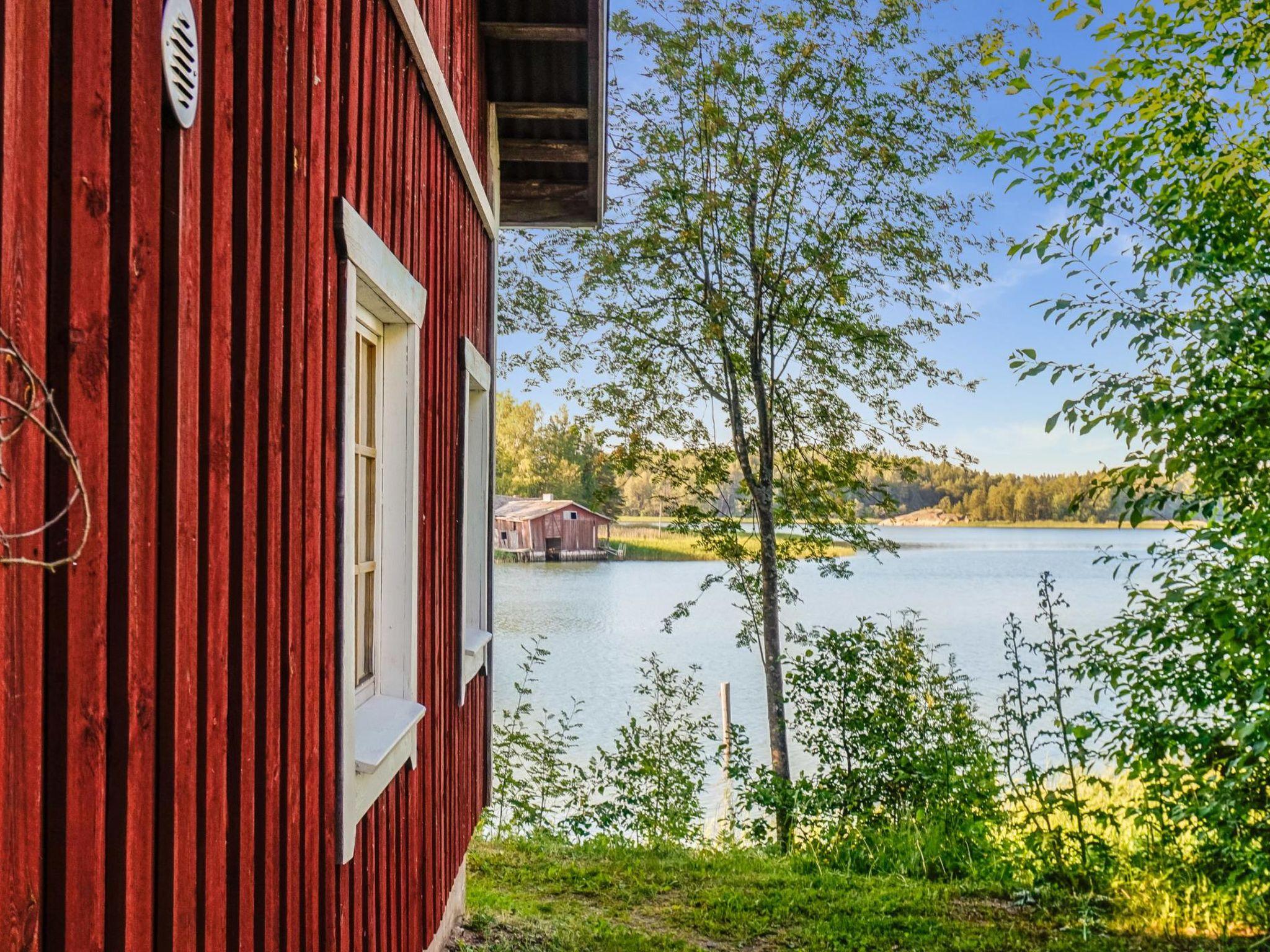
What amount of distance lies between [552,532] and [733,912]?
35.0 feet

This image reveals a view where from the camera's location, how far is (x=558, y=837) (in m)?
6.80

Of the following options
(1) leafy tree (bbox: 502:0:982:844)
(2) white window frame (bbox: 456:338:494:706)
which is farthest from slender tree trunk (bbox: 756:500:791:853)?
(2) white window frame (bbox: 456:338:494:706)

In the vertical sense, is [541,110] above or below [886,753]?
above

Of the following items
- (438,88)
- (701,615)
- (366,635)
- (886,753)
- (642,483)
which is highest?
(438,88)

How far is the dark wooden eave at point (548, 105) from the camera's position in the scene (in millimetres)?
4207

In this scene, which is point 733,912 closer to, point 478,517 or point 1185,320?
point 478,517

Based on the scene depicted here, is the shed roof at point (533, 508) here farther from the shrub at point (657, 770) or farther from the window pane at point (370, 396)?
the window pane at point (370, 396)

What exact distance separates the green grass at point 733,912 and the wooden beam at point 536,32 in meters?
4.18

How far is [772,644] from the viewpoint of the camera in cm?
795

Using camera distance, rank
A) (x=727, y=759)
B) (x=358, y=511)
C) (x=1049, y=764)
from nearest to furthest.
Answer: (x=358, y=511)
(x=1049, y=764)
(x=727, y=759)

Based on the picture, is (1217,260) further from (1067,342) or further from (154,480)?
(1067,342)

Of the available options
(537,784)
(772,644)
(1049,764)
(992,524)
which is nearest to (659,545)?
(772,644)

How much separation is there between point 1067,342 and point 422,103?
978 inches

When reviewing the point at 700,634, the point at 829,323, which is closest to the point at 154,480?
the point at 829,323
